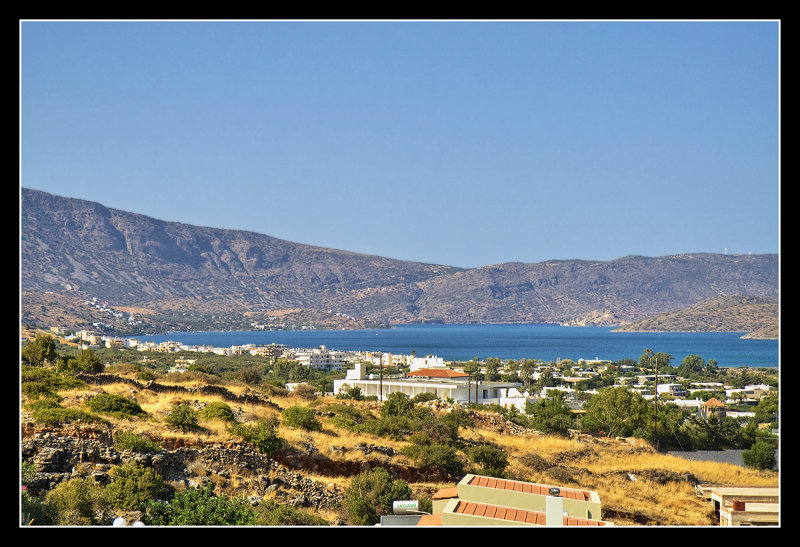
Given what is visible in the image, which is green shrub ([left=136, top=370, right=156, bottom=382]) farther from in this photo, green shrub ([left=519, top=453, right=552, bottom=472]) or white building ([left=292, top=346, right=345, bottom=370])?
white building ([left=292, top=346, right=345, bottom=370])

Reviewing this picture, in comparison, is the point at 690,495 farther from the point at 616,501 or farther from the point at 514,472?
the point at 514,472

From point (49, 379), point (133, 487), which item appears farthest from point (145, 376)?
Answer: point (133, 487)

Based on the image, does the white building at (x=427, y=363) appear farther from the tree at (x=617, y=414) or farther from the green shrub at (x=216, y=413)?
the green shrub at (x=216, y=413)

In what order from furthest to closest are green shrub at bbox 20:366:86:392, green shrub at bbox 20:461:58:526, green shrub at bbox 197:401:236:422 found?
1. green shrub at bbox 20:366:86:392
2. green shrub at bbox 197:401:236:422
3. green shrub at bbox 20:461:58:526

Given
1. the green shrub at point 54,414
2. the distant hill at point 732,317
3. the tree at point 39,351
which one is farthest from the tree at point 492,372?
the green shrub at point 54,414

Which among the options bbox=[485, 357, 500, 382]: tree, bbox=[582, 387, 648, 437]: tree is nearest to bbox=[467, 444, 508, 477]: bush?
bbox=[582, 387, 648, 437]: tree
